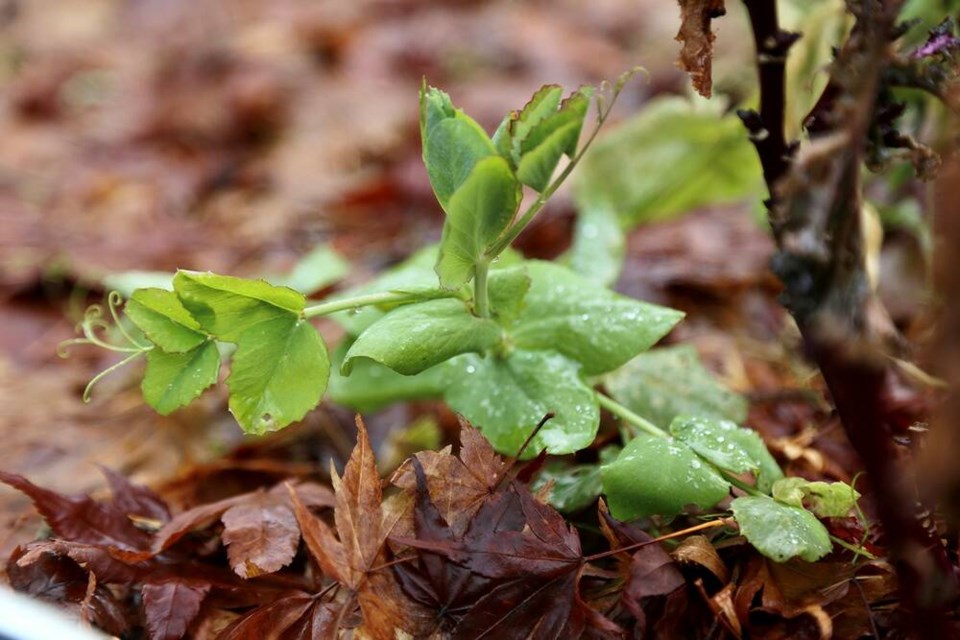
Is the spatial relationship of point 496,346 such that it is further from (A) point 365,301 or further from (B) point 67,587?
(B) point 67,587

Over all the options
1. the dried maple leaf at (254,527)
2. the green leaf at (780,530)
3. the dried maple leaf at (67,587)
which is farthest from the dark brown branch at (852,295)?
the dried maple leaf at (67,587)

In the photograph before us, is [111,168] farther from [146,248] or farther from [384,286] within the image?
[384,286]

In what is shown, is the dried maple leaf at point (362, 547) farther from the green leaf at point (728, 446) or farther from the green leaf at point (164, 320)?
the green leaf at point (728, 446)

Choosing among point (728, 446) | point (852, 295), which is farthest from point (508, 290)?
point (852, 295)

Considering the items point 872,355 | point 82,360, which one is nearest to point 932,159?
point 872,355

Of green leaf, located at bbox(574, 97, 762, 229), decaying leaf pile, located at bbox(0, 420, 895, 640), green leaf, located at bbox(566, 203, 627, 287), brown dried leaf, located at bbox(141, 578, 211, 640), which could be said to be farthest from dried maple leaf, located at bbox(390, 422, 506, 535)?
green leaf, located at bbox(574, 97, 762, 229)

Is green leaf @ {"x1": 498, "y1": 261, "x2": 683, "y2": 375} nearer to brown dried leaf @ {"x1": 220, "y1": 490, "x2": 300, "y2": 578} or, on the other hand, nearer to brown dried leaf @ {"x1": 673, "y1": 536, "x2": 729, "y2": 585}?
brown dried leaf @ {"x1": 673, "y1": 536, "x2": 729, "y2": 585}

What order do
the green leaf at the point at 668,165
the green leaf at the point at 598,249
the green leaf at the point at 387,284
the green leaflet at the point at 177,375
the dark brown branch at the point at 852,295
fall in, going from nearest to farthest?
the dark brown branch at the point at 852,295
the green leaflet at the point at 177,375
the green leaf at the point at 387,284
the green leaf at the point at 598,249
the green leaf at the point at 668,165
